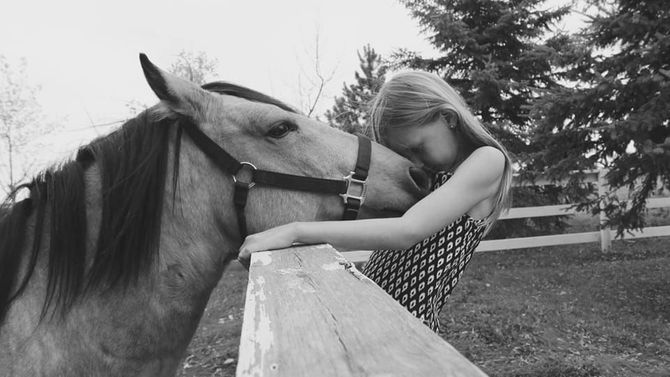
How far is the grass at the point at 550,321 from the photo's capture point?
4320 mm

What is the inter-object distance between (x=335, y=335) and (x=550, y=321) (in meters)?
5.54

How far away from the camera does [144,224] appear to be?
64.8 inches

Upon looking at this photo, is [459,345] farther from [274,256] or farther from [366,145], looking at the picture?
[274,256]

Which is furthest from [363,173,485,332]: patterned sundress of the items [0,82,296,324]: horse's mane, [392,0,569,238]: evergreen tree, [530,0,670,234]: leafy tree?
[392,0,569,238]: evergreen tree

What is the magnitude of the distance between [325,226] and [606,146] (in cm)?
601

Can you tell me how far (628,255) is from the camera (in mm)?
8656

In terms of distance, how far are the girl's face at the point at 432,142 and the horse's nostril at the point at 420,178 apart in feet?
0.21

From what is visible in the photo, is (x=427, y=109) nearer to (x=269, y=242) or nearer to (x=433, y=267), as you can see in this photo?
(x=433, y=267)

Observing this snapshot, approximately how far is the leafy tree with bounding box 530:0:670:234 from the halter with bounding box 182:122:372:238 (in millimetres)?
4585

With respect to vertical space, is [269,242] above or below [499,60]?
below

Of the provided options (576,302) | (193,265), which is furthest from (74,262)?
(576,302)

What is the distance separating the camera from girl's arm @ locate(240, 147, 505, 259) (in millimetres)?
1514

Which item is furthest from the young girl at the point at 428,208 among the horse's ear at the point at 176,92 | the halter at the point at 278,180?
the horse's ear at the point at 176,92

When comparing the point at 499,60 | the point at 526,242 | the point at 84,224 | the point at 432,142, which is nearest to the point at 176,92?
the point at 84,224
